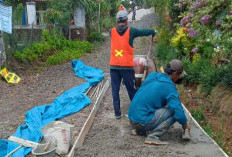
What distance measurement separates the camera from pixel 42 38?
41.0ft

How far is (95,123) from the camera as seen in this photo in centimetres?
559

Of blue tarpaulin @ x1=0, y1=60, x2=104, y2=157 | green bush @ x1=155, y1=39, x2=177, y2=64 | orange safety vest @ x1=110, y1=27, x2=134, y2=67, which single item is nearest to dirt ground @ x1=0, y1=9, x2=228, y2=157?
blue tarpaulin @ x1=0, y1=60, x2=104, y2=157

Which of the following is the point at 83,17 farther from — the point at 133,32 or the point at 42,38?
the point at 133,32

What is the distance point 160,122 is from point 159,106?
23cm

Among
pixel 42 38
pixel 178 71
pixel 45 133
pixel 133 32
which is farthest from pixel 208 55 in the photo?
pixel 42 38

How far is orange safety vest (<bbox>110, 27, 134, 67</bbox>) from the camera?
524cm

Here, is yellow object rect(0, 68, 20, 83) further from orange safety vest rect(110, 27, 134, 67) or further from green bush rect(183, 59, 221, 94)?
green bush rect(183, 59, 221, 94)

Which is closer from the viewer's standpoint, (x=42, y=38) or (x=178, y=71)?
(x=178, y=71)

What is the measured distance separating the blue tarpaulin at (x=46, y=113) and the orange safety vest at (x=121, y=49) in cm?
179

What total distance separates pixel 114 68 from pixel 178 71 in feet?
4.65

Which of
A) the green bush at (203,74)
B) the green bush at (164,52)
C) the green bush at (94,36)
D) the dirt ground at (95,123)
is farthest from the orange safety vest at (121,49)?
the green bush at (94,36)

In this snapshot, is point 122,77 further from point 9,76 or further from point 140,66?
point 9,76

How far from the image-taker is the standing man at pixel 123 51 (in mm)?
5195

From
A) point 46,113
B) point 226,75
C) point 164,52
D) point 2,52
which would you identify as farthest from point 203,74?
point 2,52
